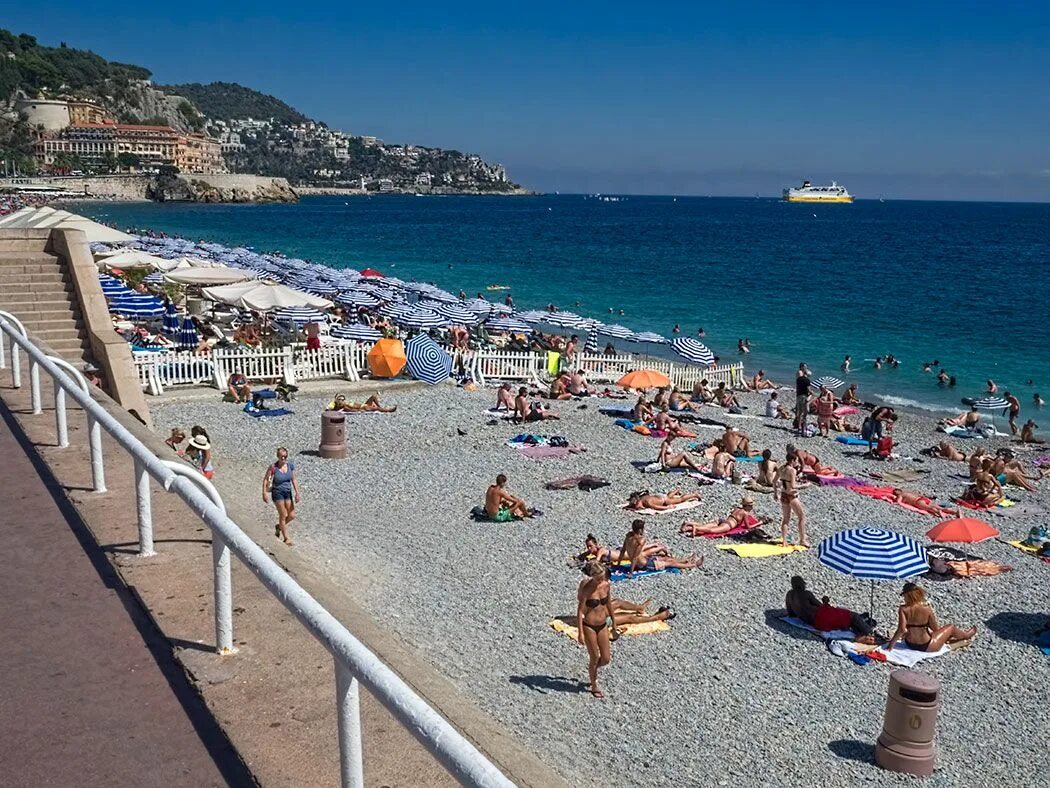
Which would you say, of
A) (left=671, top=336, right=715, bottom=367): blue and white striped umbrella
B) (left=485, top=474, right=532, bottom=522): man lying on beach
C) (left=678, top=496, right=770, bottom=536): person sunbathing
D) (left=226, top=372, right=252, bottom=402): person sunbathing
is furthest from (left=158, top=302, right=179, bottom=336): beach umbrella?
(left=678, top=496, right=770, bottom=536): person sunbathing

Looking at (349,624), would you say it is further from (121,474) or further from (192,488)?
(121,474)

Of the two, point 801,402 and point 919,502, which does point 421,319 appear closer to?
point 801,402

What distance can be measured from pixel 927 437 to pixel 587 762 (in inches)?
706

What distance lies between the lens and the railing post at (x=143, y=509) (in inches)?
185

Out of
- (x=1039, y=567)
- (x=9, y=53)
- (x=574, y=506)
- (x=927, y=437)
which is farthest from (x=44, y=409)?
(x=9, y=53)

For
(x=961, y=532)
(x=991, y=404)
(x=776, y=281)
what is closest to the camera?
(x=961, y=532)

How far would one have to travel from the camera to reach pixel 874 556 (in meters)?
10.6

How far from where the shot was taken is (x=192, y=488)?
4.06 m

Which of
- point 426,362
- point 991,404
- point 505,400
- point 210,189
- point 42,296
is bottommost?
point 991,404

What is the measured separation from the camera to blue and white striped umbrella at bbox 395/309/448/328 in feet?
90.1

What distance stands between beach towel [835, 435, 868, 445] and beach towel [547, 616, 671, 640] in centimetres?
1205

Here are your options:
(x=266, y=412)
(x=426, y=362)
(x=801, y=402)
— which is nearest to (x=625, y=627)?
(x=266, y=412)

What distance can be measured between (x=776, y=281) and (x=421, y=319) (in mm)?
44650

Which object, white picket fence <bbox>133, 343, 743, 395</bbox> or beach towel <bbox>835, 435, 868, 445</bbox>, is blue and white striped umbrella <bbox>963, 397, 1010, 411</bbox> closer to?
beach towel <bbox>835, 435, 868, 445</bbox>
